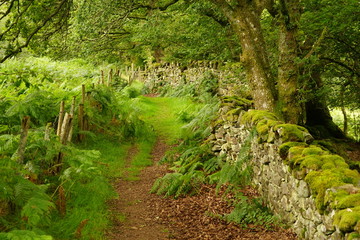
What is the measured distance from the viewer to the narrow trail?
542 cm

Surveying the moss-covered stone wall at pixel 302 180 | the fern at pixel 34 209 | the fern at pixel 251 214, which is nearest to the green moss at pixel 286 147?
the moss-covered stone wall at pixel 302 180

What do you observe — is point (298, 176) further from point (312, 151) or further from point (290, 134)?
point (290, 134)

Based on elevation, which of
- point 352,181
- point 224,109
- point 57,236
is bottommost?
point 57,236

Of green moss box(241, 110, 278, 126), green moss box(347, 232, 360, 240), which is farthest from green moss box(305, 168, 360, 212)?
green moss box(241, 110, 278, 126)

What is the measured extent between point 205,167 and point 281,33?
3.49 meters

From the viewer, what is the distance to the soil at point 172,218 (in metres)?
5.43

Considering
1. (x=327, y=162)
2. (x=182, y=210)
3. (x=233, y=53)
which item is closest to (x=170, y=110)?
(x=233, y=53)

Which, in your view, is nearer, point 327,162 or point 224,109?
point 327,162

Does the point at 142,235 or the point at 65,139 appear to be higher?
the point at 65,139

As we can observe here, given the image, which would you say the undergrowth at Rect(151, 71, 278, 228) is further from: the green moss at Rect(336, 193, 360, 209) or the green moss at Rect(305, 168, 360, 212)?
the green moss at Rect(336, 193, 360, 209)

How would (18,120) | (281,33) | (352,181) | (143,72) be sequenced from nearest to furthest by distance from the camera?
(352,181) → (18,120) → (281,33) → (143,72)

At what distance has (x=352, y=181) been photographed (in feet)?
13.1

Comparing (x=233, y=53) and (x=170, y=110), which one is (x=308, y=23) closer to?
(x=233, y=53)

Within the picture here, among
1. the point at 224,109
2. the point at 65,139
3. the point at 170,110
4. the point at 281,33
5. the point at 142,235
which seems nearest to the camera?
the point at 142,235
